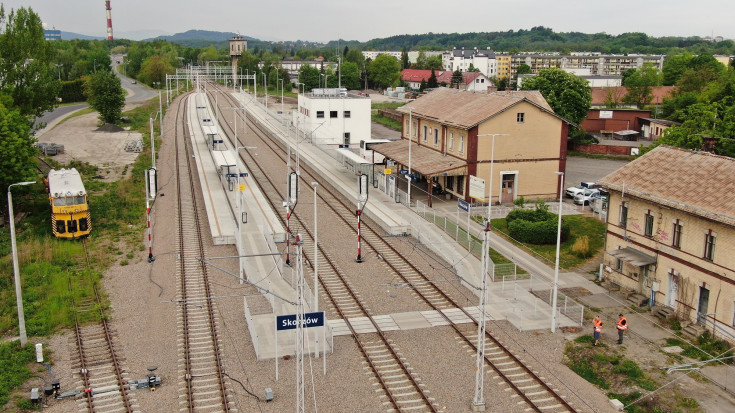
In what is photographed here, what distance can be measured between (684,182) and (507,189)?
1882cm

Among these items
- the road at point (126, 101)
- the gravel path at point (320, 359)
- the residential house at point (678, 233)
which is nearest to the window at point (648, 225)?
the residential house at point (678, 233)

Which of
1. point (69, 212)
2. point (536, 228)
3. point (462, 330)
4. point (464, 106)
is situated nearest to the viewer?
point (462, 330)

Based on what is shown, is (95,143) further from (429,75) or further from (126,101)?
(429,75)

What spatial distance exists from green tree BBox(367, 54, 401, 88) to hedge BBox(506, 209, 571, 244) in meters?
131

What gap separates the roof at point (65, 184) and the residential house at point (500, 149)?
20810 mm

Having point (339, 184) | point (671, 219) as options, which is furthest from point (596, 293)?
point (339, 184)

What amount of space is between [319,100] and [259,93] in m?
78.5

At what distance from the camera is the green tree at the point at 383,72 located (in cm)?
16762

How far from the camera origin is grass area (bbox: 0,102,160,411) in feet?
79.1

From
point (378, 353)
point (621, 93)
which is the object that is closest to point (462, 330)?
point (378, 353)

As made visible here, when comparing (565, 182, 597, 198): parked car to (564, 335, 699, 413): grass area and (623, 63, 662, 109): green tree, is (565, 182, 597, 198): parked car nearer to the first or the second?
(564, 335, 699, 413): grass area

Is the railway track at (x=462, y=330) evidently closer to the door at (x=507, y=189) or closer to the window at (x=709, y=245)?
the window at (x=709, y=245)

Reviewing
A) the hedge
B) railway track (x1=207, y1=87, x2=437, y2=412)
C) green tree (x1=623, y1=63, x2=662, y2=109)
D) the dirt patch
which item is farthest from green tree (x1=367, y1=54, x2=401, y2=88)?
railway track (x1=207, y1=87, x2=437, y2=412)

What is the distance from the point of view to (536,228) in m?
38.5
